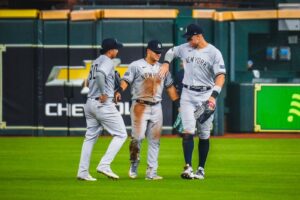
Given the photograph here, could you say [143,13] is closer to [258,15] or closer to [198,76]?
[258,15]

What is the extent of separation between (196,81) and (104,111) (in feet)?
4.62

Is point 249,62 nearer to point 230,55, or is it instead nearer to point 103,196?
point 230,55

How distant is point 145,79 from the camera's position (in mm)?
15477

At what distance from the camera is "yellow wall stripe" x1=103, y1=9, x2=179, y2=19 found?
1043 inches

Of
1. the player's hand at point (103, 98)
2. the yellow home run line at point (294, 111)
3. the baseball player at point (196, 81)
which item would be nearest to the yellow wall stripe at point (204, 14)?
the yellow home run line at point (294, 111)

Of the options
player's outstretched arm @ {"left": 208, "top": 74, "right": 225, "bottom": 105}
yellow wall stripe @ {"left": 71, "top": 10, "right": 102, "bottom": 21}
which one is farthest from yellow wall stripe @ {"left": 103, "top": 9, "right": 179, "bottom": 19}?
player's outstretched arm @ {"left": 208, "top": 74, "right": 225, "bottom": 105}

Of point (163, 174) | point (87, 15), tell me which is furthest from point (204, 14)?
point (163, 174)

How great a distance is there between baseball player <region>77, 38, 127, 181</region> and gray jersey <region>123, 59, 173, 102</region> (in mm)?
485

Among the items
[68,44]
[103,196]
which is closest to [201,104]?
[103,196]

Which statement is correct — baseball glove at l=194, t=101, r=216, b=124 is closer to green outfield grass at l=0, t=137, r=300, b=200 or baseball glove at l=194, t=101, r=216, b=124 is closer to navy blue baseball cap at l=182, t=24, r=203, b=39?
green outfield grass at l=0, t=137, r=300, b=200

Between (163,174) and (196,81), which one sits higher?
(196,81)

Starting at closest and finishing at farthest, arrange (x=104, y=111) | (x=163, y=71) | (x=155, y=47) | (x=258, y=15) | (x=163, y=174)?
(x=104, y=111), (x=155, y=47), (x=163, y=71), (x=163, y=174), (x=258, y=15)

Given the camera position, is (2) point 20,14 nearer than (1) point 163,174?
No

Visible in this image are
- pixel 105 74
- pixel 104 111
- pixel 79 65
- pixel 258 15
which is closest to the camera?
pixel 105 74
